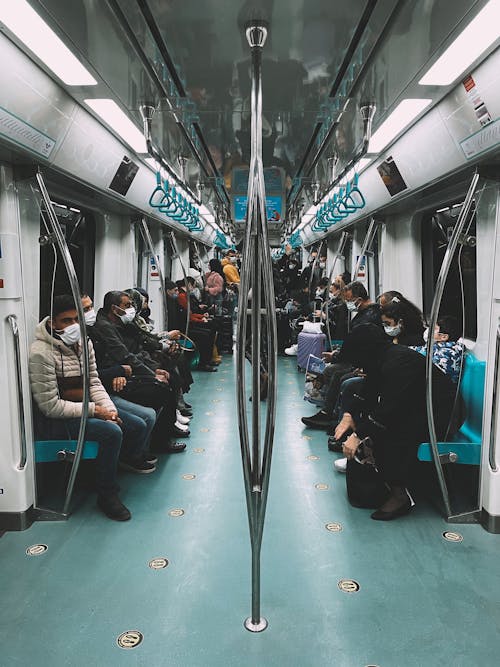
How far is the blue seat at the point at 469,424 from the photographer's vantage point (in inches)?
123

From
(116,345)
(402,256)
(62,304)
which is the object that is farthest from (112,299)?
(402,256)

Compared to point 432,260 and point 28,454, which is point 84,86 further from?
point 432,260

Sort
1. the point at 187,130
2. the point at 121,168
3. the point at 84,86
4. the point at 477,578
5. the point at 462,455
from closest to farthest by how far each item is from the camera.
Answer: the point at 477,578 < the point at 84,86 < the point at 462,455 < the point at 187,130 < the point at 121,168

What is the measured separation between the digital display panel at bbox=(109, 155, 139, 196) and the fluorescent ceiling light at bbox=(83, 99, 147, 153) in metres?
0.18

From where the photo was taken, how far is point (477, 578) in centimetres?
246

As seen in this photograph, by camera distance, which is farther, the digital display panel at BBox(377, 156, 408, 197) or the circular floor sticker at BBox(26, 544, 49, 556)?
the digital display panel at BBox(377, 156, 408, 197)

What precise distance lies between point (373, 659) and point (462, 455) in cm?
159

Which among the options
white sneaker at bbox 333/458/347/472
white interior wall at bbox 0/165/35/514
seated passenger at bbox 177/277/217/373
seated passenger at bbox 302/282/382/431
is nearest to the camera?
white interior wall at bbox 0/165/35/514

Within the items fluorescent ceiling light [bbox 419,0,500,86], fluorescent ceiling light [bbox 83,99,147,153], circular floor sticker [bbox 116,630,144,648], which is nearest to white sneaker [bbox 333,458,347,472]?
circular floor sticker [bbox 116,630,144,648]

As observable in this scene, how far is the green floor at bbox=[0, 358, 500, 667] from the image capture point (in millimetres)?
1973

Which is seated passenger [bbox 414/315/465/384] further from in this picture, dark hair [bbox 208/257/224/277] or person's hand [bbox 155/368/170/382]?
dark hair [bbox 208/257/224/277]

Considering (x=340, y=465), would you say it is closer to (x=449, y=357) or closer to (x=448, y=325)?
(x=449, y=357)

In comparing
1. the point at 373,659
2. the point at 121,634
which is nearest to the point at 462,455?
the point at 373,659

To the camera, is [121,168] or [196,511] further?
[121,168]
